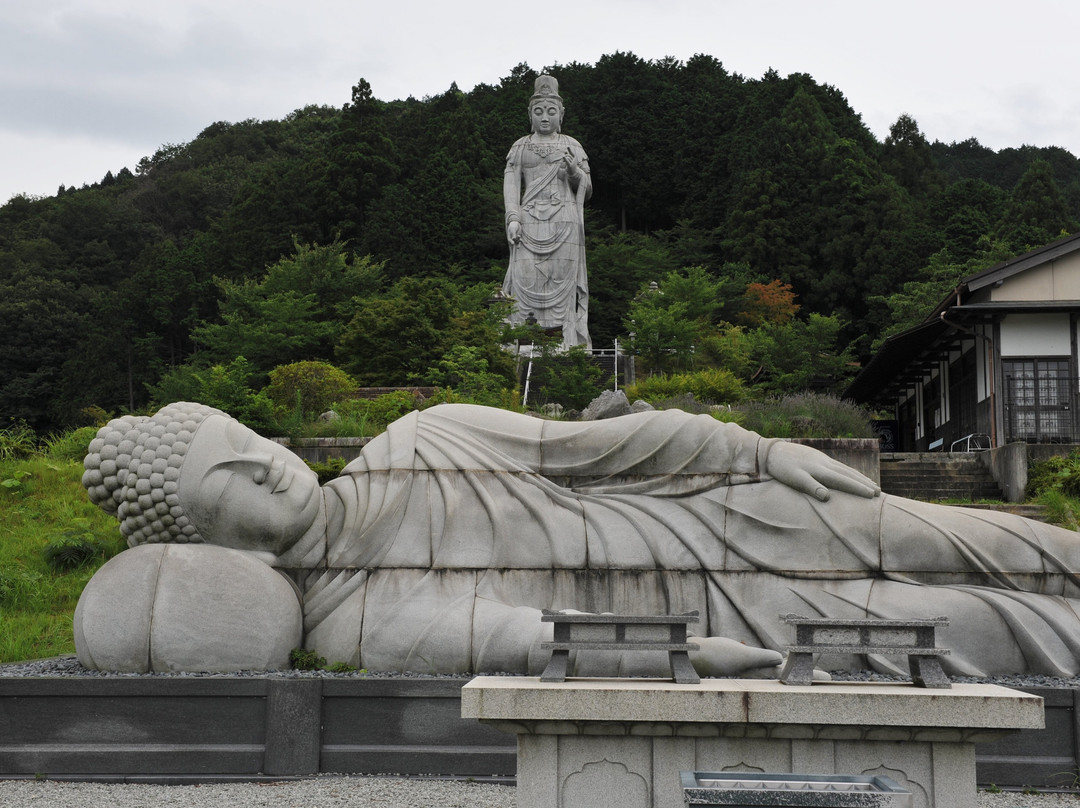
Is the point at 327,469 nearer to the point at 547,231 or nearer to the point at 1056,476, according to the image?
the point at 1056,476

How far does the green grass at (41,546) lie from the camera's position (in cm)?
850

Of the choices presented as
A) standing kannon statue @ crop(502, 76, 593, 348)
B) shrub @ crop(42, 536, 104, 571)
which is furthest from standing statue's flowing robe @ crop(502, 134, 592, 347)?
shrub @ crop(42, 536, 104, 571)

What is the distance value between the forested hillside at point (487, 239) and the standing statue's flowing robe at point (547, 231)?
151 cm

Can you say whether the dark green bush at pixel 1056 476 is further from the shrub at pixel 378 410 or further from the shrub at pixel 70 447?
the shrub at pixel 70 447

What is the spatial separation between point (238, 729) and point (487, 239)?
102 feet

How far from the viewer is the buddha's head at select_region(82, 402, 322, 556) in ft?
21.5

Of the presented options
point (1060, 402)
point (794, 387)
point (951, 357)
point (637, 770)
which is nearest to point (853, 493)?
point (637, 770)

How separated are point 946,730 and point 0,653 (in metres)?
7.04

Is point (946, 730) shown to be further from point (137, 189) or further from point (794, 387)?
point (137, 189)

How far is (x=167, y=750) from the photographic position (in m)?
5.48

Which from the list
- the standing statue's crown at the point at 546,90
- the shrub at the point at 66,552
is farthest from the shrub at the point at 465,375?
the standing statue's crown at the point at 546,90

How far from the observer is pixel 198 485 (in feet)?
21.4

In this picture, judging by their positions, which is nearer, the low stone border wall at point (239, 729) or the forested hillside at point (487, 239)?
the low stone border wall at point (239, 729)

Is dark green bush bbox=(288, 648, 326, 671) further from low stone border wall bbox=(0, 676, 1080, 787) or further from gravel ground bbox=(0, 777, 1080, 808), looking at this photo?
gravel ground bbox=(0, 777, 1080, 808)
